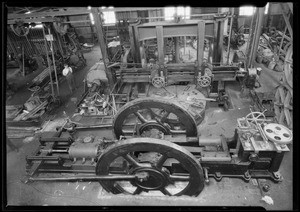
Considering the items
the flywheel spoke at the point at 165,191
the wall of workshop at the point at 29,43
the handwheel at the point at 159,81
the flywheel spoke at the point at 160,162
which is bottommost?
the flywheel spoke at the point at 165,191

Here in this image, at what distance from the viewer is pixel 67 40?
32.9 feet

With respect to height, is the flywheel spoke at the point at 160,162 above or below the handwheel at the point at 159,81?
below

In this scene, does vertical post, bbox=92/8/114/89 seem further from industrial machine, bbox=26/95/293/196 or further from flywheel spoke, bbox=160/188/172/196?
flywheel spoke, bbox=160/188/172/196

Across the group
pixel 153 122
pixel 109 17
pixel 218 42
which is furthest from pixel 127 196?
pixel 109 17

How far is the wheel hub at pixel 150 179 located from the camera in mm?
3034

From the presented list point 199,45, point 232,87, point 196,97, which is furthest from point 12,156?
point 232,87

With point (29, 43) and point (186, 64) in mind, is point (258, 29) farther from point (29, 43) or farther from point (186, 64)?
point (29, 43)

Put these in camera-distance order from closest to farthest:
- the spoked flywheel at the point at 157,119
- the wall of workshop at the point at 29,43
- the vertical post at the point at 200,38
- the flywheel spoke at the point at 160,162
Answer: the flywheel spoke at the point at 160,162 < the spoked flywheel at the point at 157,119 < the vertical post at the point at 200,38 < the wall of workshop at the point at 29,43

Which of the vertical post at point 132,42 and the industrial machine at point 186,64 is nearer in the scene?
the industrial machine at point 186,64

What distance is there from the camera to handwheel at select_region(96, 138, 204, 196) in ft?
9.41

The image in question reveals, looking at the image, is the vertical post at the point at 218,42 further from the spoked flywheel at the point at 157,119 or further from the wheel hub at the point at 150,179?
the wheel hub at the point at 150,179

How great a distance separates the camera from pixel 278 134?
3.29m

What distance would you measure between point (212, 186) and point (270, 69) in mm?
5386

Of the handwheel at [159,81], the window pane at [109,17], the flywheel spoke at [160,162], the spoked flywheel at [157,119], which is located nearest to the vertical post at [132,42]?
the handwheel at [159,81]
